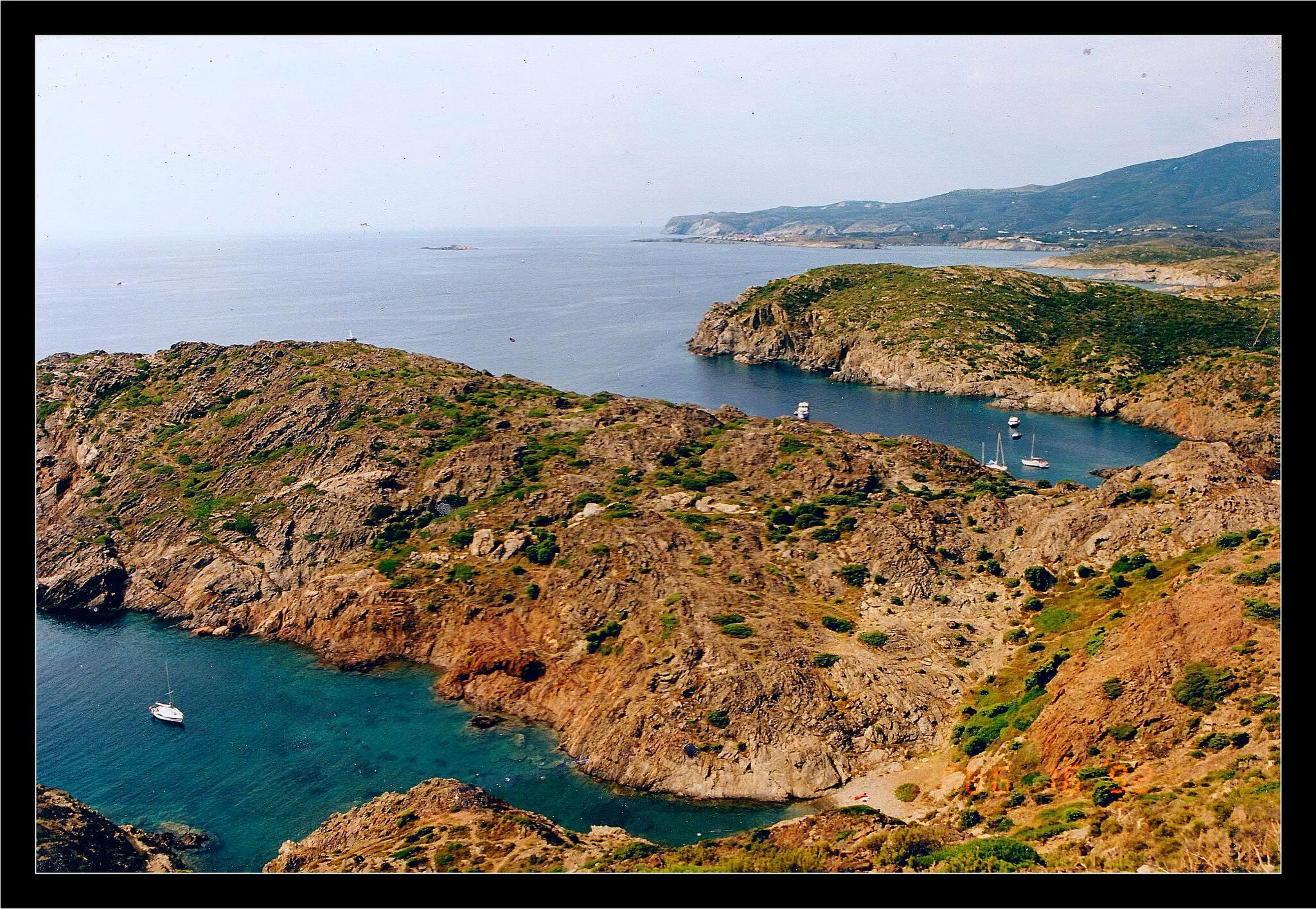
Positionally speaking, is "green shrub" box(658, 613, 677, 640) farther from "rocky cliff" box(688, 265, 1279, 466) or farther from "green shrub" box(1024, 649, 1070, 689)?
"rocky cliff" box(688, 265, 1279, 466)

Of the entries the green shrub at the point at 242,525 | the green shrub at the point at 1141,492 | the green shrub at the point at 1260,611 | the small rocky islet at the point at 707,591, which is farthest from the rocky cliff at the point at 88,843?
the green shrub at the point at 1141,492

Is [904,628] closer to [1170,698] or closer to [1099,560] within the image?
[1099,560]

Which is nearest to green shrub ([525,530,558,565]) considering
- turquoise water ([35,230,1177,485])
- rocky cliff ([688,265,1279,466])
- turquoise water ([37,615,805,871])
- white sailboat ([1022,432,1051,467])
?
turquoise water ([37,615,805,871])

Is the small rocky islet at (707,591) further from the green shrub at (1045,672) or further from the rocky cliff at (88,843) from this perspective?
the rocky cliff at (88,843)

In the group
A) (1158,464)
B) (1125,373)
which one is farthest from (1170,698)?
(1125,373)

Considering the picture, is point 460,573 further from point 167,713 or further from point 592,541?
point 167,713

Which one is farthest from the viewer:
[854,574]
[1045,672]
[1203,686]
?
[854,574]

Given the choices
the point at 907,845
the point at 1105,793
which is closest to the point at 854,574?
the point at 1105,793
